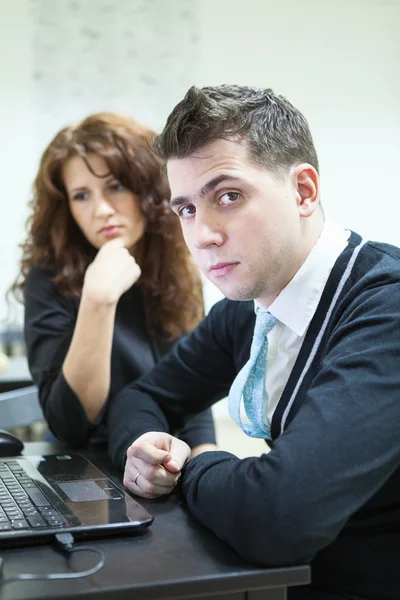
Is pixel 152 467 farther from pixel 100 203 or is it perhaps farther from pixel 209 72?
pixel 209 72

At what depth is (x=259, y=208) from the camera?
3.28 feet

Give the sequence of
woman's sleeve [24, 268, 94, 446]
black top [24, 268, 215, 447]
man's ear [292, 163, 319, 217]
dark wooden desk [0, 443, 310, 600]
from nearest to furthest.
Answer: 1. dark wooden desk [0, 443, 310, 600]
2. man's ear [292, 163, 319, 217]
3. woman's sleeve [24, 268, 94, 446]
4. black top [24, 268, 215, 447]

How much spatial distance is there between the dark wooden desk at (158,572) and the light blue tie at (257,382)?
0.27m

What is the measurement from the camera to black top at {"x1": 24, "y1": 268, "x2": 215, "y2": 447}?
1517 mm

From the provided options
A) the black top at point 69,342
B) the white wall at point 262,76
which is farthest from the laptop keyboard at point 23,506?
the white wall at point 262,76

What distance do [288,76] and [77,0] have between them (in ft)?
4.04

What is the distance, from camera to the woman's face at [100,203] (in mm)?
1567

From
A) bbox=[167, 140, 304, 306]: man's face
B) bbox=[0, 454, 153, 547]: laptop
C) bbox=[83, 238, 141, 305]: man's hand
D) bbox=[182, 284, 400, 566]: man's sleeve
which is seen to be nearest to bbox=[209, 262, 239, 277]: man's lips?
bbox=[167, 140, 304, 306]: man's face

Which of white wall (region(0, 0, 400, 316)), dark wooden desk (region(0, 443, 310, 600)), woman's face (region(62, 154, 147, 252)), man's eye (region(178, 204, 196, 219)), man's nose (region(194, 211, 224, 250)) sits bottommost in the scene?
dark wooden desk (region(0, 443, 310, 600))

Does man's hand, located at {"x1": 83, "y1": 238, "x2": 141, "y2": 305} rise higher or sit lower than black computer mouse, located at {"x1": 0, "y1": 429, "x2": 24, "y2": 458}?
higher

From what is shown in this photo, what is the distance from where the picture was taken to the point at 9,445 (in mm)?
1265

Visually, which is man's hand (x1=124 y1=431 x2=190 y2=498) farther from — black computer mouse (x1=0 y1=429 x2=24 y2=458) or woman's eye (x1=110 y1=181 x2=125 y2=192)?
woman's eye (x1=110 y1=181 x2=125 y2=192)

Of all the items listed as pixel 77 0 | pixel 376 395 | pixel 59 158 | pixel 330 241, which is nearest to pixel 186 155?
pixel 330 241

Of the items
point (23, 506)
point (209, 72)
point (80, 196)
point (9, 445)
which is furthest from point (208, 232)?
point (209, 72)
